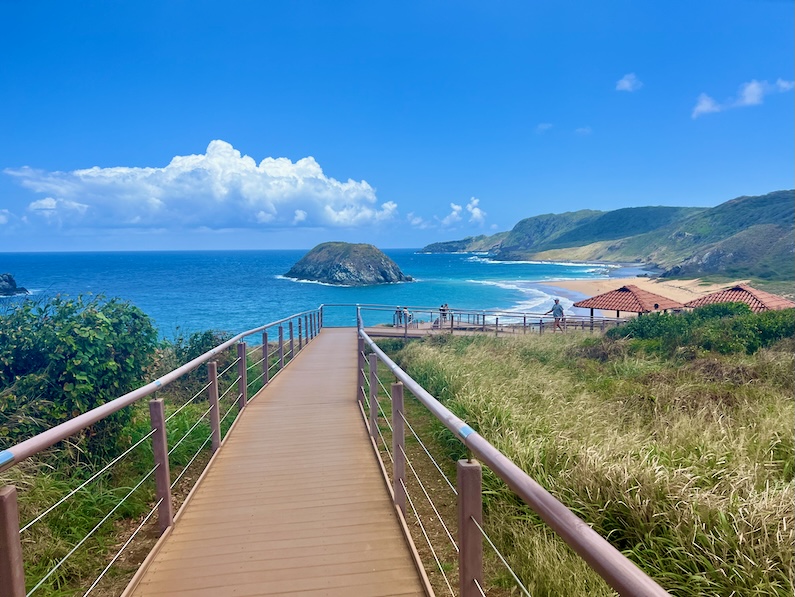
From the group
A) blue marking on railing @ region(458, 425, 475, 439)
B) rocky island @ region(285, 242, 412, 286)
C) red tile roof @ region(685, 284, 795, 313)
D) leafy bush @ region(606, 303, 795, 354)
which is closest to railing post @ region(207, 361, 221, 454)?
blue marking on railing @ region(458, 425, 475, 439)

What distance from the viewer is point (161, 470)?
3.58 m

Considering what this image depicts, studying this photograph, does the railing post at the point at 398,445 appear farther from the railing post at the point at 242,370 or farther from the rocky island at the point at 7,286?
the rocky island at the point at 7,286

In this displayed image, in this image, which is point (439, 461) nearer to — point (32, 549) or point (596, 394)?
point (596, 394)

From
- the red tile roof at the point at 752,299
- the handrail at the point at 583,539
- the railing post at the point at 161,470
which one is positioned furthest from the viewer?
the red tile roof at the point at 752,299

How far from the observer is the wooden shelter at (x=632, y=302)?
72.2 feet

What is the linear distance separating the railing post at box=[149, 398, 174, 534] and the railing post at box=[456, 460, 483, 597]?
2.25 m

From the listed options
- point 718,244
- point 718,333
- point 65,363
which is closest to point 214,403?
point 65,363

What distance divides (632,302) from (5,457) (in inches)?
936

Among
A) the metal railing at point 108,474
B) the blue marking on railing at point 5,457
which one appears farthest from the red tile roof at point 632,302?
the blue marking on railing at point 5,457

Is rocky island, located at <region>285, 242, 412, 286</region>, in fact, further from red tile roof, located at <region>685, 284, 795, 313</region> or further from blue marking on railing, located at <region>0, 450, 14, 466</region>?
blue marking on railing, located at <region>0, 450, 14, 466</region>

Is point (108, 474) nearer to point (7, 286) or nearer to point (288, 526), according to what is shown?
point (288, 526)

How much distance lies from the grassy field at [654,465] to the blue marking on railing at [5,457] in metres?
2.75

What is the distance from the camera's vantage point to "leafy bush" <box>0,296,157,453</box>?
564 cm

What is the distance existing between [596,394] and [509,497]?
3443mm
